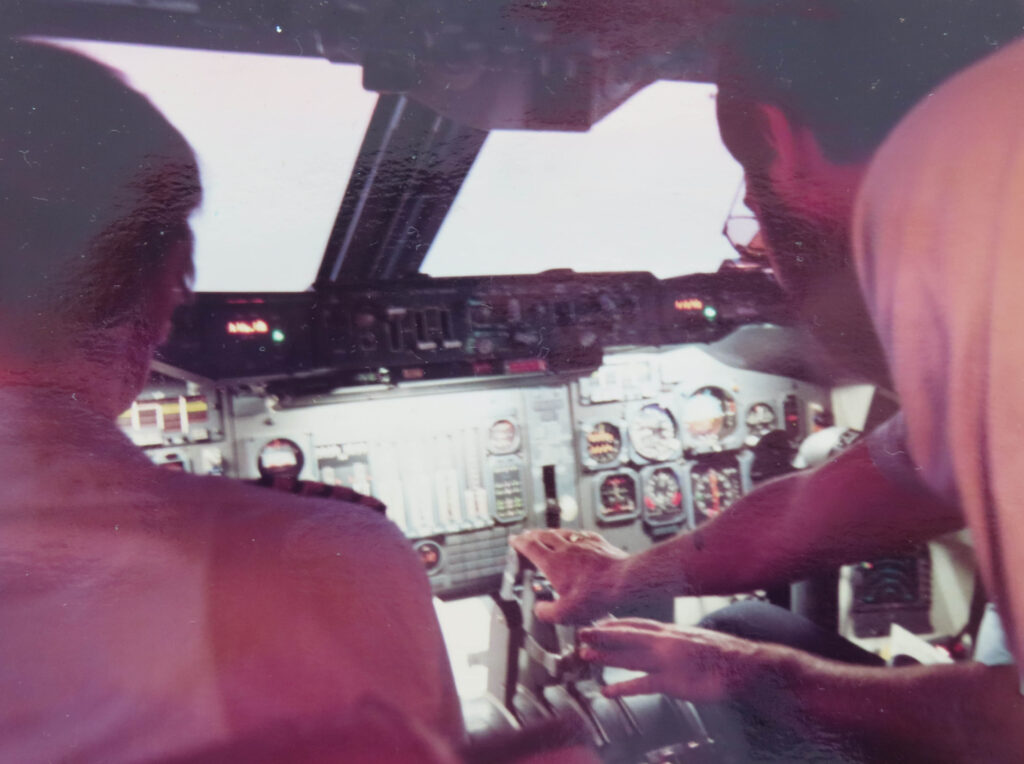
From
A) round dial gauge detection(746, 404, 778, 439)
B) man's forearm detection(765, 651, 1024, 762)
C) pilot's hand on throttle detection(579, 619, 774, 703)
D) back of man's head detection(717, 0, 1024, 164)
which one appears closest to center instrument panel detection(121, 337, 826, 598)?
round dial gauge detection(746, 404, 778, 439)

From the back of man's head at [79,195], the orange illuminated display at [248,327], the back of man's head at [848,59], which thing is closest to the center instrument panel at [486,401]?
the orange illuminated display at [248,327]

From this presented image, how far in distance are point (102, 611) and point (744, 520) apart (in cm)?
112

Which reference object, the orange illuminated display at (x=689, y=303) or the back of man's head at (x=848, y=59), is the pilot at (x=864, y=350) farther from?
the orange illuminated display at (x=689, y=303)

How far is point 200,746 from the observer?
0.89 m

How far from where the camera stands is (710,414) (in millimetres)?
1167

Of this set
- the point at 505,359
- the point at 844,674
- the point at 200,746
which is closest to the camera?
the point at 200,746

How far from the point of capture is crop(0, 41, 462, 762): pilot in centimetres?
89

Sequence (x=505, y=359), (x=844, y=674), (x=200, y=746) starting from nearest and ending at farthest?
1. (x=200, y=746)
2. (x=505, y=359)
3. (x=844, y=674)

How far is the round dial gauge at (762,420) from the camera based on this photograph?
117cm

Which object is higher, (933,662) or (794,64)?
(794,64)

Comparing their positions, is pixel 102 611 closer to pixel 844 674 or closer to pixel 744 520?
pixel 744 520

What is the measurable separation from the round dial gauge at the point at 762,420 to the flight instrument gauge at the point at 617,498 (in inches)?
10.2

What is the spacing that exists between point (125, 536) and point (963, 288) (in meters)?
1.46

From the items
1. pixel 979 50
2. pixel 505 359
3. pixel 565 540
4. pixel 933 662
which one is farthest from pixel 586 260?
pixel 933 662
